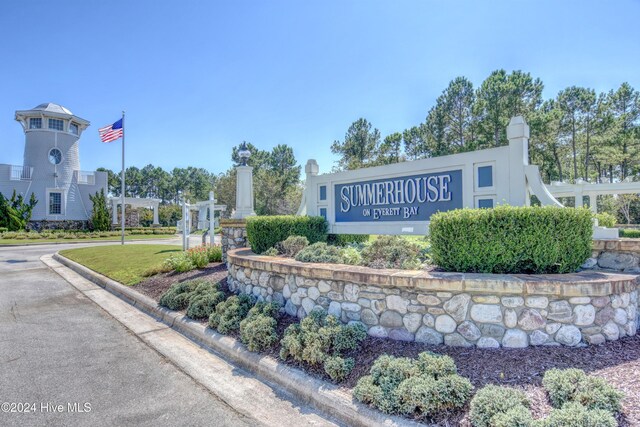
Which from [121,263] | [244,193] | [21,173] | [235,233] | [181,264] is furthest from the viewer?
[21,173]

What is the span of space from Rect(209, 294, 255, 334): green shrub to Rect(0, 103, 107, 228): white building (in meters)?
30.6

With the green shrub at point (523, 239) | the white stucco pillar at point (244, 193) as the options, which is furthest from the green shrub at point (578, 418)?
the white stucco pillar at point (244, 193)

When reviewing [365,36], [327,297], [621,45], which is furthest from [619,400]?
[365,36]

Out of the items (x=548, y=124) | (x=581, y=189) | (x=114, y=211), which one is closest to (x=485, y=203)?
(x=581, y=189)

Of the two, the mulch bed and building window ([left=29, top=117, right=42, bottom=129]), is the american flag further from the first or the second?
the mulch bed

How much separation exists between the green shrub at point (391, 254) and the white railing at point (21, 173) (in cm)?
3276

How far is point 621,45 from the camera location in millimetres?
6469

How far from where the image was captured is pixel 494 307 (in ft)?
10.7

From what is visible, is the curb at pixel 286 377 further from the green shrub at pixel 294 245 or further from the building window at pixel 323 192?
the building window at pixel 323 192

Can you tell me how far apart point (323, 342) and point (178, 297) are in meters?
3.38

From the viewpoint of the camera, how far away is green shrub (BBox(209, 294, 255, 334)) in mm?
4613

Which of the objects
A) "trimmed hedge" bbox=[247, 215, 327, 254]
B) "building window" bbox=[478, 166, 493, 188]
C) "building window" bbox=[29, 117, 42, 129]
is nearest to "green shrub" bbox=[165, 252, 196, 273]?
"trimmed hedge" bbox=[247, 215, 327, 254]

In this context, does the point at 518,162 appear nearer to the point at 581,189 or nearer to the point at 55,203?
the point at 581,189

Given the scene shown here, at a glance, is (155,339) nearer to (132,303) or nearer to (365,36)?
(132,303)
